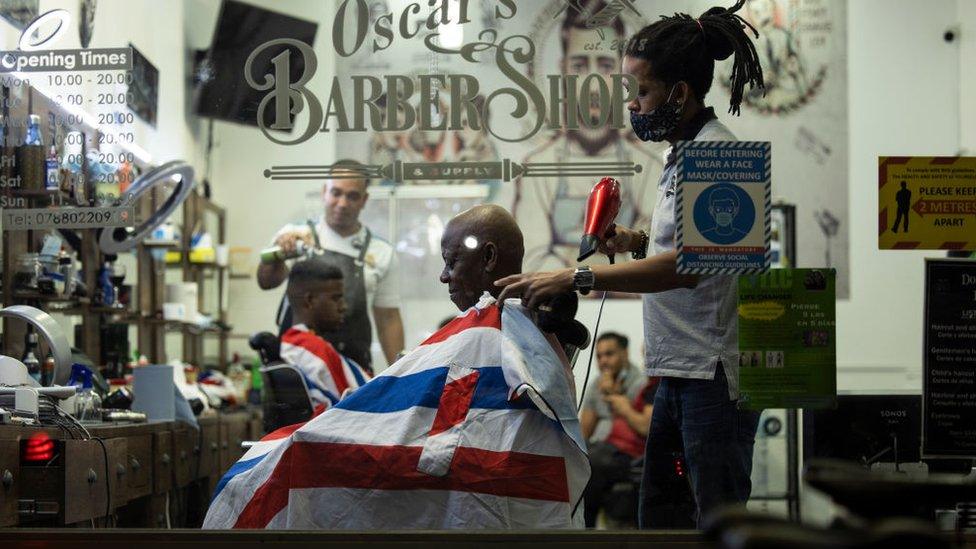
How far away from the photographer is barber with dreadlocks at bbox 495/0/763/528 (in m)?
2.72

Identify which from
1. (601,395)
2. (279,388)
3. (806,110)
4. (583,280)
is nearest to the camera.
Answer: (583,280)

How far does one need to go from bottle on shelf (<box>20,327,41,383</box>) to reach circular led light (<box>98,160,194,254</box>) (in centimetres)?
39

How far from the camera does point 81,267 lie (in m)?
4.53

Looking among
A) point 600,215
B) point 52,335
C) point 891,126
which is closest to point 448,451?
point 600,215

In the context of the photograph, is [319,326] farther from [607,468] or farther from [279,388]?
[607,468]

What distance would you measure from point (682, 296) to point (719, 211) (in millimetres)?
210

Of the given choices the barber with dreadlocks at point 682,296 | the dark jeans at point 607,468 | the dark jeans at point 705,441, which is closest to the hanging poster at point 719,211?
the barber with dreadlocks at point 682,296

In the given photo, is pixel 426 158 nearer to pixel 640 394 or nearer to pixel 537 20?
pixel 537 20

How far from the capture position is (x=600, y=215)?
9.61 feet

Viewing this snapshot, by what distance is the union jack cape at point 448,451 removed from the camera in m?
2.65

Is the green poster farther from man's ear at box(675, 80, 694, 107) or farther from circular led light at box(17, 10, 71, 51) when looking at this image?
circular led light at box(17, 10, 71, 51)

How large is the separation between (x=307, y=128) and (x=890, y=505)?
2.20 meters

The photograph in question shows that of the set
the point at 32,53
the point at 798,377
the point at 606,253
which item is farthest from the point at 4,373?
the point at 798,377

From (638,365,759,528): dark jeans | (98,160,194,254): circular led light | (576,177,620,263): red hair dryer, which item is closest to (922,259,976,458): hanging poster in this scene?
(638,365,759,528): dark jeans
